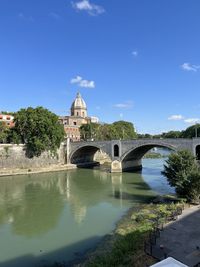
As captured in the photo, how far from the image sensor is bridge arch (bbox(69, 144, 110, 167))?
6919cm

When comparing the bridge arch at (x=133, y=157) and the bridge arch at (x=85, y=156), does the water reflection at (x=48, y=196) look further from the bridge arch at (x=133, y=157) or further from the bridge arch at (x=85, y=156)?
the bridge arch at (x=85, y=156)

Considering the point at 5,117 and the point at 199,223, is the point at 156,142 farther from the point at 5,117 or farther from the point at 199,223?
the point at 5,117

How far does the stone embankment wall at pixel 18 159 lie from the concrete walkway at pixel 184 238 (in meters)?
42.4

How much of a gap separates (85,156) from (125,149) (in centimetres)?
1842

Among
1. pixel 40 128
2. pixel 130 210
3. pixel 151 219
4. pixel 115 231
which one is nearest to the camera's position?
pixel 115 231

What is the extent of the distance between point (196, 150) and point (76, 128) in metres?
61.1

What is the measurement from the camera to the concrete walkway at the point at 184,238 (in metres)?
14.4

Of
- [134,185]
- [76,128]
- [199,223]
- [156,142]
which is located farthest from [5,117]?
[199,223]

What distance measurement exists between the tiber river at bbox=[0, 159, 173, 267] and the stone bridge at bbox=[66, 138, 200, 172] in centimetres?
825

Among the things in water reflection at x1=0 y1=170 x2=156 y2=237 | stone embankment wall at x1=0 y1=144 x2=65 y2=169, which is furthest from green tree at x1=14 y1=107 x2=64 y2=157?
water reflection at x1=0 y1=170 x2=156 y2=237

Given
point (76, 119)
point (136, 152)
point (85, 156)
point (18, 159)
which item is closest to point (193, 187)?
point (136, 152)

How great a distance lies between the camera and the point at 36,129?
196 ft

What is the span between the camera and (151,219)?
75.0 ft

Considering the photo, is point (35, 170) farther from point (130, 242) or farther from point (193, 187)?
point (130, 242)
